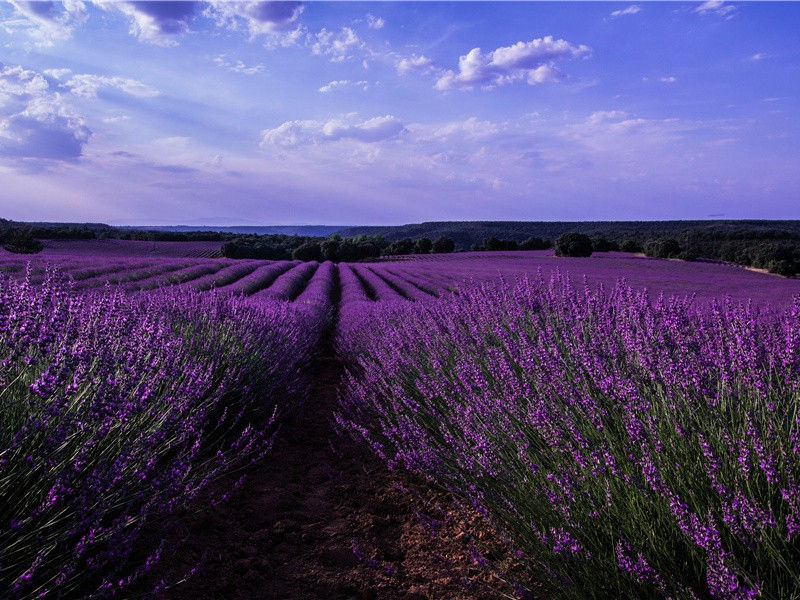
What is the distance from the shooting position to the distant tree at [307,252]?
37.0 metres

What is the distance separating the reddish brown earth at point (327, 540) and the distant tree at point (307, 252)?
34170 mm

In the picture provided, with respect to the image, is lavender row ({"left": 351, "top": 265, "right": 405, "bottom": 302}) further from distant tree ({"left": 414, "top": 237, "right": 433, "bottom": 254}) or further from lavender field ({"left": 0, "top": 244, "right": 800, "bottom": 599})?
distant tree ({"left": 414, "top": 237, "right": 433, "bottom": 254})

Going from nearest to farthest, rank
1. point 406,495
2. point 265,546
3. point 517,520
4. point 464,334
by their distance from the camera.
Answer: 1. point 517,520
2. point 265,546
3. point 406,495
4. point 464,334

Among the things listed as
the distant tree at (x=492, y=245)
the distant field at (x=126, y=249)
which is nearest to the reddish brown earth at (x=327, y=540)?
the distant field at (x=126, y=249)

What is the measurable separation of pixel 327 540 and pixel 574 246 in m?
25.3

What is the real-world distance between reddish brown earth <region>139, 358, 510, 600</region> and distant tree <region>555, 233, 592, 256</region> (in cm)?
2407

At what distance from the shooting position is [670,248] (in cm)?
2466

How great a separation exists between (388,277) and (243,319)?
13.1 metres

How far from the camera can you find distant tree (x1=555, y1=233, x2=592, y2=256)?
25938 millimetres

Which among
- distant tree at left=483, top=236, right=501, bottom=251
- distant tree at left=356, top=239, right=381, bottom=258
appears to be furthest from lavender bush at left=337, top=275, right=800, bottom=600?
distant tree at left=483, top=236, right=501, bottom=251

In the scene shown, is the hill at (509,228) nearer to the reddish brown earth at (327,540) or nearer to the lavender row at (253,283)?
the lavender row at (253,283)

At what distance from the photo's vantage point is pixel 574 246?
85.3 feet

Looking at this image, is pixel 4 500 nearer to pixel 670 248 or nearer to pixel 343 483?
pixel 343 483

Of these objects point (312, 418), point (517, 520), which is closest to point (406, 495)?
point (517, 520)
